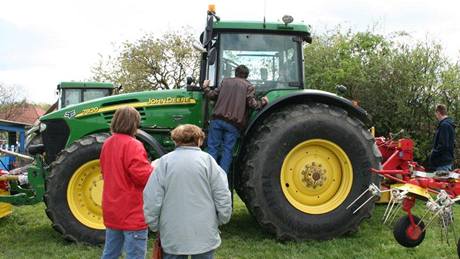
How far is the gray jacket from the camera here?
337 cm

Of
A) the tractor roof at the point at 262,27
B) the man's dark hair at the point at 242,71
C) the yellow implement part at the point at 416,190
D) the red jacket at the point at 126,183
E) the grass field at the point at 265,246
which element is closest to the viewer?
the red jacket at the point at 126,183

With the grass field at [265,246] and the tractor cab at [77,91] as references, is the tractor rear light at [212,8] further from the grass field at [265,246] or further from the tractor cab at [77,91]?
the tractor cab at [77,91]

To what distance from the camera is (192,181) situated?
11.1ft

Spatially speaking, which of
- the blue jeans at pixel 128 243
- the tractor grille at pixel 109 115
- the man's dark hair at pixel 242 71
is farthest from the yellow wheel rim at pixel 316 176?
the blue jeans at pixel 128 243

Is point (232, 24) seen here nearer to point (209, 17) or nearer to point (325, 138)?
point (209, 17)

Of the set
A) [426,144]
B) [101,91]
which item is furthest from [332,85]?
[101,91]

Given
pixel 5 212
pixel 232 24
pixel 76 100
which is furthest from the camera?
pixel 76 100

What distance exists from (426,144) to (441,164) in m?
6.21

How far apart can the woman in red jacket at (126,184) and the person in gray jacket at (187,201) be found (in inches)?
16.1

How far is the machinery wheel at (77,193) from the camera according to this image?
5.77 meters

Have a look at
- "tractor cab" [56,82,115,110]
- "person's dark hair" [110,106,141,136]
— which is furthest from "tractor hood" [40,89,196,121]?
"tractor cab" [56,82,115,110]

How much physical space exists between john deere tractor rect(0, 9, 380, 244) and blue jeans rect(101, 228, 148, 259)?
1.88 metres

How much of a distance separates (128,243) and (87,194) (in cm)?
228

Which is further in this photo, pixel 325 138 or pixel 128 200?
pixel 325 138
